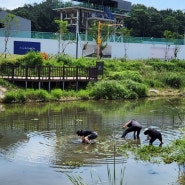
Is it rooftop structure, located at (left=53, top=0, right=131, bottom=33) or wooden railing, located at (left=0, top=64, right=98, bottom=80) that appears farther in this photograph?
rooftop structure, located at (left=53, top=0, right=131, bottom=33)

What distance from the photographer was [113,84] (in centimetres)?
3142

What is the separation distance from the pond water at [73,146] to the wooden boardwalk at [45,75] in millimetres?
4023

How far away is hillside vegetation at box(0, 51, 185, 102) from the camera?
28234mm

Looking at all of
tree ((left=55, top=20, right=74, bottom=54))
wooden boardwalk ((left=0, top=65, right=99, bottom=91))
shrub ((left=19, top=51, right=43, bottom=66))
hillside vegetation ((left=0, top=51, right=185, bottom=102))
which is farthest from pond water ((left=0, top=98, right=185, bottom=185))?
tree ((left=55, top=20, right=74, bottom=54))

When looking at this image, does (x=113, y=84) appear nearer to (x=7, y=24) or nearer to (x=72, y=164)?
(x=7, y=24)

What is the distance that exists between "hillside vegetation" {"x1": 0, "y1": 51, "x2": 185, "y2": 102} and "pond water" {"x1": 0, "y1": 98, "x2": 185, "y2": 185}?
217 centimetres

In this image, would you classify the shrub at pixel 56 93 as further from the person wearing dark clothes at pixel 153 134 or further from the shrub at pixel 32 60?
the person wearing dark clothes at pixel 153 134

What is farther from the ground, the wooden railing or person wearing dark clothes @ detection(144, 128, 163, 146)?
the wooden railing

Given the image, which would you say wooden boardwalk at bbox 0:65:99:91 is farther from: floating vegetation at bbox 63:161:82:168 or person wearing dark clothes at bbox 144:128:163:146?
floating vegetation at bbox 63:161:82:168

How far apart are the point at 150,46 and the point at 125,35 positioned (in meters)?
4.02

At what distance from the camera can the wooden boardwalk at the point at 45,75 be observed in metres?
29.5

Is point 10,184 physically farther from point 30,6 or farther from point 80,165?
point 30,6

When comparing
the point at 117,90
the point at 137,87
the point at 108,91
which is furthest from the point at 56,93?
the point at 137,87

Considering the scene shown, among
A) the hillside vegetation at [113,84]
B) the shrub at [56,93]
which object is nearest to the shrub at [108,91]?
the hillside vegetation at [113,84]
